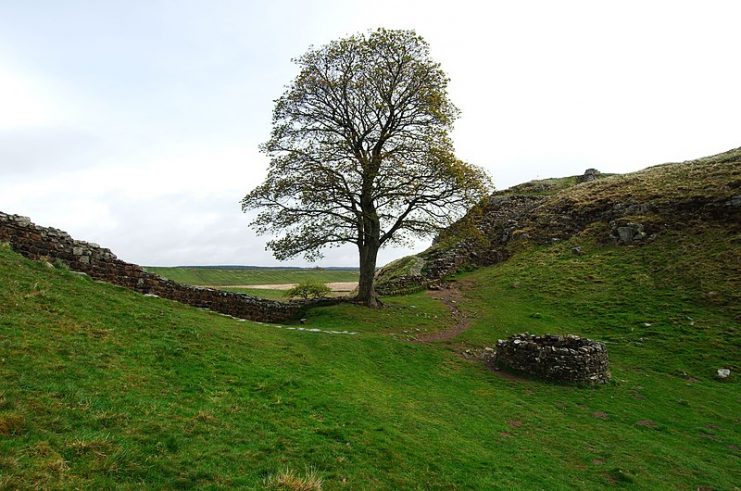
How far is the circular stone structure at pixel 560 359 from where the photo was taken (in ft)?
68.3

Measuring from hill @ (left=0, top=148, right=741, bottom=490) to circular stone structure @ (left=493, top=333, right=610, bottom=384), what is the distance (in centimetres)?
74

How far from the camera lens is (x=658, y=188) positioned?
154 feet

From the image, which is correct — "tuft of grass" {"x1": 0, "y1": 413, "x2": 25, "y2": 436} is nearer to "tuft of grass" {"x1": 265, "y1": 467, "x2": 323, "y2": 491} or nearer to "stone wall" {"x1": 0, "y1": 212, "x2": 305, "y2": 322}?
"tuft of grass" {"x1": 265, "y1": 467, "x2": 323, "y2": 491}

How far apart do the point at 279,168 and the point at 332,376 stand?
17.9 m

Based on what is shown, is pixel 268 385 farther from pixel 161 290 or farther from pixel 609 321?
pixel 609 321

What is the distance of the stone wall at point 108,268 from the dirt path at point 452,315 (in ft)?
35.6

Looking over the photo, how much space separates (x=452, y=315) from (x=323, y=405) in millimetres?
21400

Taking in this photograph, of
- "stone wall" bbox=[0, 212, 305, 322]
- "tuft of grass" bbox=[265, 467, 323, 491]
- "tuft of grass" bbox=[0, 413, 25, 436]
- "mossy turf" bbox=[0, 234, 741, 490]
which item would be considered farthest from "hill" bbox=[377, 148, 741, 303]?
"tuft of grass" bbox=[0, 413, 25, 436]

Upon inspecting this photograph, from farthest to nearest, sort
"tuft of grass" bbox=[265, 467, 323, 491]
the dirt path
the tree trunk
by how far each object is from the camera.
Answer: the tree trunk
the dirt path
"tuft of grass" bbox=[265, 467, 323, 491]

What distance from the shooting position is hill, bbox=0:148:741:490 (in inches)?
317

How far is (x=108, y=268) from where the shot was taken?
22.2 metres

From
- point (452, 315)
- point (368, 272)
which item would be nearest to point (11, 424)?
point (368, 272)

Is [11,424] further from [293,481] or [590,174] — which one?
[590,174]

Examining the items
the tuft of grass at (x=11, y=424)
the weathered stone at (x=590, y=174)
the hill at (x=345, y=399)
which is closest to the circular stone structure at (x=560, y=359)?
the hill at (x=345, y=399)
